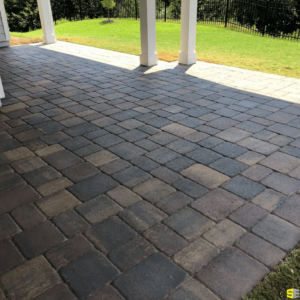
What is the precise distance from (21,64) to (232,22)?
34.7 ft

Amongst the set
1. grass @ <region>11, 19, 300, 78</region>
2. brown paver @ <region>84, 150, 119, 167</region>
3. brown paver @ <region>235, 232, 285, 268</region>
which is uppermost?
brown paver @ <region>235, 232, 285, 268</region>

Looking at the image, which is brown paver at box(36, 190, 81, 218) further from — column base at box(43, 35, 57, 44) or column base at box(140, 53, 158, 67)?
column base at box(43, 35, 57, 44)

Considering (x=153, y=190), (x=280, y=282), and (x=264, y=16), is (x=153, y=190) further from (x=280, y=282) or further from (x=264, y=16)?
(x=264, y=16)

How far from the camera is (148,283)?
2021 millimetres

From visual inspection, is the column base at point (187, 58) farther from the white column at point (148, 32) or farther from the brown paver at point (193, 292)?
the brown paver at point (193, 292)

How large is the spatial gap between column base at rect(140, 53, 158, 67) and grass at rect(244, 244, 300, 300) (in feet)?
20.5

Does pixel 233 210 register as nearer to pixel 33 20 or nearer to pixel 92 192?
pixel 92 192

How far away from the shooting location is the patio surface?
6.86ft

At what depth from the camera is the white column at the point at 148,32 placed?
6961 mm

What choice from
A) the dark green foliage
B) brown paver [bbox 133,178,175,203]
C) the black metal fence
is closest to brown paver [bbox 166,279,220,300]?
brown paver [bbox 133,178,175,203]

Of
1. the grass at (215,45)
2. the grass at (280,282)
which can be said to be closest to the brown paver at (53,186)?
the grass at (280,282)

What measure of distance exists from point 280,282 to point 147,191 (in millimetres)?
1351

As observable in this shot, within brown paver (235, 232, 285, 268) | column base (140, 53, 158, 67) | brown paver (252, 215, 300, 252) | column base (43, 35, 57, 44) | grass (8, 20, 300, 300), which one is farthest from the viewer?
column base (43, 35, 57, 44)

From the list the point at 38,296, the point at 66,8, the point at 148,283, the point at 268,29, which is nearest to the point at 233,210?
the point at 148,283
